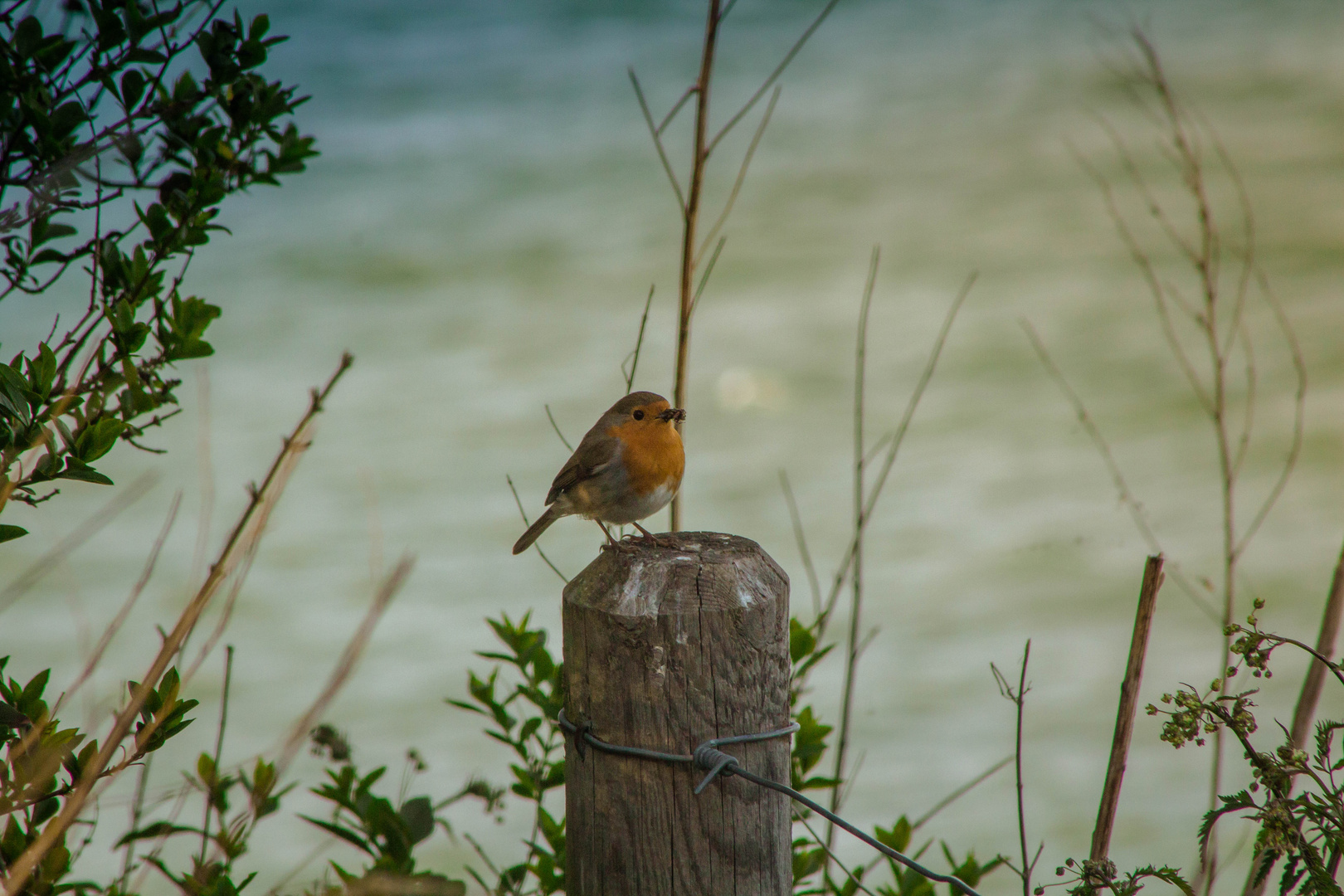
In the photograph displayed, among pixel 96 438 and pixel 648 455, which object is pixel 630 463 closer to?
pixel 648 455

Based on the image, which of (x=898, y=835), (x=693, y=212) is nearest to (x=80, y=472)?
(x=693, y=212)

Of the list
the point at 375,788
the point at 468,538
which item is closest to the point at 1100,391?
the point at 468,538

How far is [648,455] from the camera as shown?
277cm

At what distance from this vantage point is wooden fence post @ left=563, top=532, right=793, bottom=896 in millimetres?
1703

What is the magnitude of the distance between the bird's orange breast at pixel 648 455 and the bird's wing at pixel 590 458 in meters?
0.03

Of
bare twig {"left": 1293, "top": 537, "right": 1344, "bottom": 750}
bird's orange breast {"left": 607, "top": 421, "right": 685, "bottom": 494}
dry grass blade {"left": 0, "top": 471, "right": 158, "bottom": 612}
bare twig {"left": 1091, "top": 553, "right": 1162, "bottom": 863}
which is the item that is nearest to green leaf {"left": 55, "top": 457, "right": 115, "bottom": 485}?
dry grass blade {"left": 0, "top": 471, "right": 158, "bottom": 612}

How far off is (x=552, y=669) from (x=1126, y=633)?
4.16m

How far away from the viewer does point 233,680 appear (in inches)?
203

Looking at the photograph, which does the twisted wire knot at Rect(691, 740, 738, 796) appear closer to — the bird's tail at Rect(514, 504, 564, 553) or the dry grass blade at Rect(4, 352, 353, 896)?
the dry grass blade at Rect(4, 352, 353, 896)

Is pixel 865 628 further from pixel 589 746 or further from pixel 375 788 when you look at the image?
pixel 589 746

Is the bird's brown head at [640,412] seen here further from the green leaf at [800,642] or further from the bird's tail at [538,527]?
the green leaf at [800,642]

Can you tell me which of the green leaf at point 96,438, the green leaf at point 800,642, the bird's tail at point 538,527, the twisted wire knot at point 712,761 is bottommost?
the twisted wire knot at point 712,761

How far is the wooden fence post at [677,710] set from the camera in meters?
1.70

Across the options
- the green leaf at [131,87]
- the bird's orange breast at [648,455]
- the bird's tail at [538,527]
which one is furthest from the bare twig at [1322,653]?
the green leaf at [131,87]
